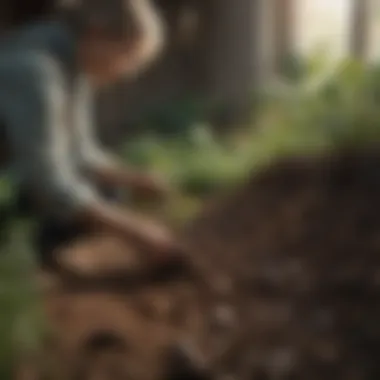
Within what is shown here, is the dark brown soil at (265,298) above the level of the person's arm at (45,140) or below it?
below

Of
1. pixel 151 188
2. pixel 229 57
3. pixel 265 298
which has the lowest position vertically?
pixel 265 298

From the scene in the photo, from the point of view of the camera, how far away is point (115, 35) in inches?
29.3

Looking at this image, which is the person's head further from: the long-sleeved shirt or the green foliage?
the green foliage

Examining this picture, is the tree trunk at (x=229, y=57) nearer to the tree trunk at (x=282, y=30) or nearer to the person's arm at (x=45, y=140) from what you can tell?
the tree trunk at (x=282, y=30)

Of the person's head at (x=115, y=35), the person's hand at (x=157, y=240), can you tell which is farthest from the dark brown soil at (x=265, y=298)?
the person's head at (x=115, y=35)

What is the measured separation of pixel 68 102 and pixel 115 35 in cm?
7

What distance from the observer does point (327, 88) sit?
0.82 m

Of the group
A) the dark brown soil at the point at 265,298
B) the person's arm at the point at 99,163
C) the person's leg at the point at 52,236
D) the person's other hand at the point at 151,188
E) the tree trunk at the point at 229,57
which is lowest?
the dark brown soil at the point at 265,298

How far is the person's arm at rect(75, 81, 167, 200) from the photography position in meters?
0.76

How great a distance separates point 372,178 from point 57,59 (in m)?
0.32

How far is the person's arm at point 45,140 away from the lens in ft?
2.41

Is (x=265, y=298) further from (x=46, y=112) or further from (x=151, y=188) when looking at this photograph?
(x=46, y=112)

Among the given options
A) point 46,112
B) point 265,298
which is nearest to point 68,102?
point 46,112

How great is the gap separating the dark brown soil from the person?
0.23 ft
